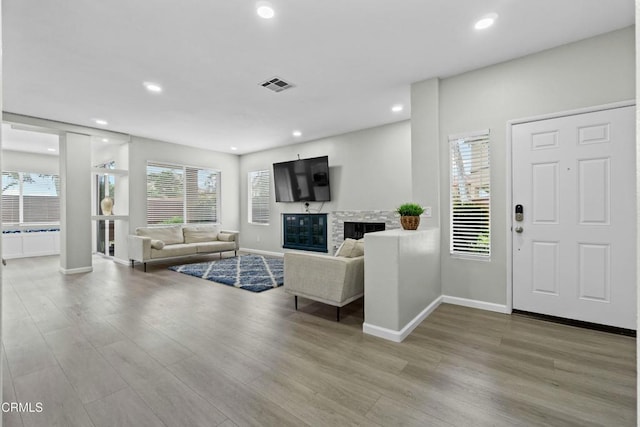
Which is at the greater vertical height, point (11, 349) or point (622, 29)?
point (622, 29)

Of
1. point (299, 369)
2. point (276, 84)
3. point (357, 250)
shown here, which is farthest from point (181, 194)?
point (299, 369)

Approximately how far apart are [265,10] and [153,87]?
7.21 ft

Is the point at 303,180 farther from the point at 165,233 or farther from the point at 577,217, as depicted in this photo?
the point at 577,217

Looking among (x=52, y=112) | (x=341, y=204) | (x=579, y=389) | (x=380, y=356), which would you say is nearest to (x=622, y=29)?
(x=579, y=389)

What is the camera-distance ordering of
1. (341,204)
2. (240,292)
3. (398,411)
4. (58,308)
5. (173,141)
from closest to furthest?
(398,411) → (58,308) → (240,292) → (341,204) → (173,141)

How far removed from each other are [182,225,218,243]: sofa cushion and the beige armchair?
4085mm

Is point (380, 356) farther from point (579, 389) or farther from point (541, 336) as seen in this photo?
point (541, 336)

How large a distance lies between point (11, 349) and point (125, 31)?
9.64 feet

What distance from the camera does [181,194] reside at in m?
7.27

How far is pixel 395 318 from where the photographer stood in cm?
278

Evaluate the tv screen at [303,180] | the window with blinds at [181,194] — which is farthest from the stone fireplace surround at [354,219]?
the window with blinds at [181,194]

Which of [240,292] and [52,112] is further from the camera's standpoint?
[52,112]
